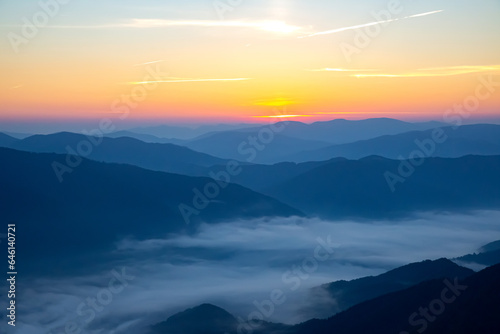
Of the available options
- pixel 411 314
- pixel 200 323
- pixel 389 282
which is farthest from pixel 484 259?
pixel 200 323

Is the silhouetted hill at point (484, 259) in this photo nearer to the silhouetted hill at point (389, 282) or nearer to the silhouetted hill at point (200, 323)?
the silhouetted hill at point (389, 282)

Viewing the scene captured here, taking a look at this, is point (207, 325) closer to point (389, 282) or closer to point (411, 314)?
point (411, 314)

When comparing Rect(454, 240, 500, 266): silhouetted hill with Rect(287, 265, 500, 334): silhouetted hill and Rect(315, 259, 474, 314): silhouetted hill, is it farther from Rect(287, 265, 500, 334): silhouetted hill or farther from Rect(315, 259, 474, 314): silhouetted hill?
Rect(287, 265, 500, 334): silhouetted hill

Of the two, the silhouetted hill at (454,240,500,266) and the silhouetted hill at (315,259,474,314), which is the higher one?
the silhouetted hill at (454,240,500,266)

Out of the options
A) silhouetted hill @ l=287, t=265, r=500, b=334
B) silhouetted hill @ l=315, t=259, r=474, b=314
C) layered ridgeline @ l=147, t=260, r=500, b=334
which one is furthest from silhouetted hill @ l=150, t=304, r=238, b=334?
silhouetted hill @ l=315, t=259, r=474, b=314

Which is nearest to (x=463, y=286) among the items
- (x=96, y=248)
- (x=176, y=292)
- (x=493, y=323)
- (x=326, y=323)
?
(x=493, y=323)
